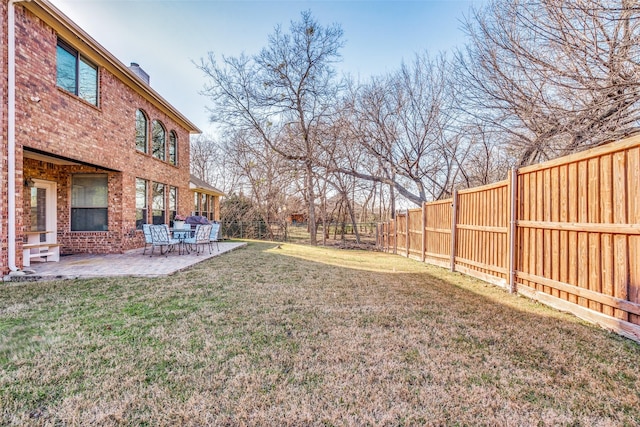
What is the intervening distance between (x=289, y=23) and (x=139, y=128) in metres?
8.23

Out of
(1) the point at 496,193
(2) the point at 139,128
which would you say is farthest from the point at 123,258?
(1) the point at 496,193

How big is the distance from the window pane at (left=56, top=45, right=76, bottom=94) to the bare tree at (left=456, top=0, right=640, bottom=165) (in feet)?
28.3

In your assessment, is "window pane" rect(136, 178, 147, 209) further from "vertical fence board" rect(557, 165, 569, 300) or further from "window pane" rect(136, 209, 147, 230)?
"vertical fence board" rect(557, 165, 569, 300)

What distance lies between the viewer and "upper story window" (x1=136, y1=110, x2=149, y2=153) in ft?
32.6

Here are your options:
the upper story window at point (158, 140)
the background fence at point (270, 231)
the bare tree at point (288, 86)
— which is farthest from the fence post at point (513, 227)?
the background fence at point (270, 231)

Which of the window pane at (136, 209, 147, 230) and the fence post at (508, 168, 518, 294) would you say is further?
the window pane at (136, 209, 147, 230)

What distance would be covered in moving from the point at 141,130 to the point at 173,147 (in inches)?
93.9

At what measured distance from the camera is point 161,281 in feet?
17.4

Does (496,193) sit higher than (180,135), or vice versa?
(180,135)

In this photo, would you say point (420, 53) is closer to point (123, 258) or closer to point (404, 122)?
point (404, 122)

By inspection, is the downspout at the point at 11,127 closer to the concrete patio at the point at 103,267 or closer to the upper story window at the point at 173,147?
the concrete patio at the point at 103,267

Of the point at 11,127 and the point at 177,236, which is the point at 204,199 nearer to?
A: the point at 177,236

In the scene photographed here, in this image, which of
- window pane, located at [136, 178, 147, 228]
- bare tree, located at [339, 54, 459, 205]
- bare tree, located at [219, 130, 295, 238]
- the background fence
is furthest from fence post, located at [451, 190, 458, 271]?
the background fence

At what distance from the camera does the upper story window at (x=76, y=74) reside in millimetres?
6824
